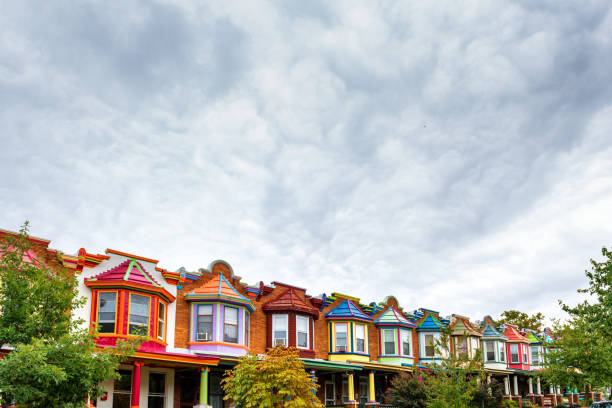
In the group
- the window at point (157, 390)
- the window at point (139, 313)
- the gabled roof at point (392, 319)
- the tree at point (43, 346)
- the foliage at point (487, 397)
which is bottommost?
the foliage at point (487, 397)

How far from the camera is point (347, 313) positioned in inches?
1468

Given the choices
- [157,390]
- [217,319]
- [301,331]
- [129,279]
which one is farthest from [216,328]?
[301,331]

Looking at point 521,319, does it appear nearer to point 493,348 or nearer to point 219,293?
point 493,348

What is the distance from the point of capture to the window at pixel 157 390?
26.8m

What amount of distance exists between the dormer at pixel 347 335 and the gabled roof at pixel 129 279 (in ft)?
45.2

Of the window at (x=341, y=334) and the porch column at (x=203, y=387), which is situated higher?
the window at (x=341, y=334)

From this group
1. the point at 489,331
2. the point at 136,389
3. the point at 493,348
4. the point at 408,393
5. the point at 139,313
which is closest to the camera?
the point at 136,389

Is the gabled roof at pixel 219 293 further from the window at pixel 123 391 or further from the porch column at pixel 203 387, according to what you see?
the window at pixel 123 391

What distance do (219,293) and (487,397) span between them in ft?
57.9

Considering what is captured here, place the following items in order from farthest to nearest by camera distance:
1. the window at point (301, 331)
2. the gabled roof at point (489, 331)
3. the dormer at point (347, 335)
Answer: the gabled roof at point (489, 331), the dormer at point (347, 335), the window at point (301, 331)

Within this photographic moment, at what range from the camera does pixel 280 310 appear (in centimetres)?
3334

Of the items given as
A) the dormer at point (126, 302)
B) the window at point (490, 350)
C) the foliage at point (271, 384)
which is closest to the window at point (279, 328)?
the dormer at point (126, 302)

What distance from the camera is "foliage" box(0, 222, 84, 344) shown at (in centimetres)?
1391

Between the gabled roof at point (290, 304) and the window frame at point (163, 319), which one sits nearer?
the window frame at point (163, 319)
